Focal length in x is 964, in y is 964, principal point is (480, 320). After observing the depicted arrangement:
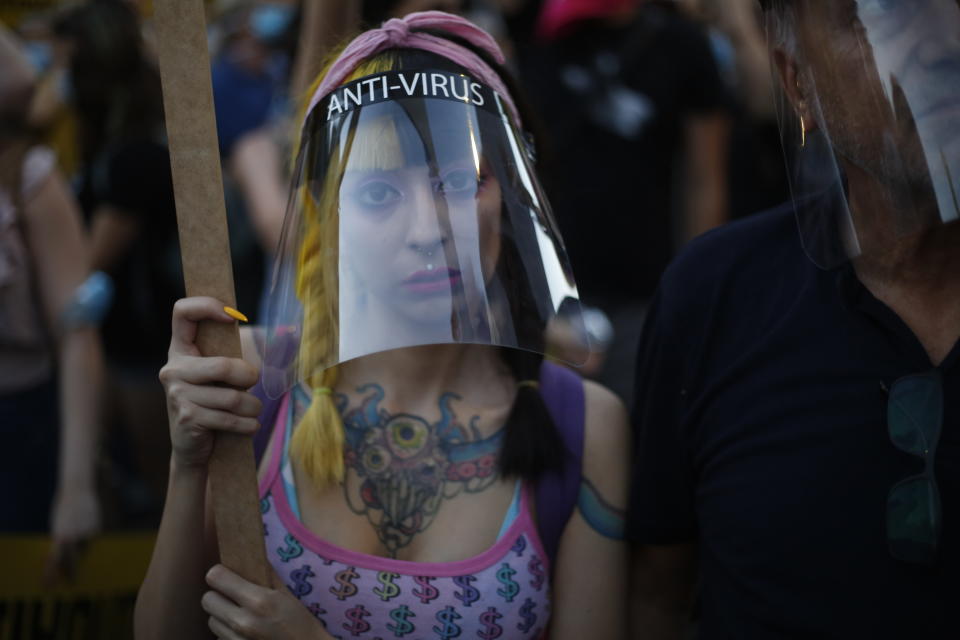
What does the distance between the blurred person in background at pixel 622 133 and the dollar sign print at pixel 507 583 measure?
1485 mm

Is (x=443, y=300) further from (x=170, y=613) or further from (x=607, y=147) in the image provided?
(x=607, y=147)

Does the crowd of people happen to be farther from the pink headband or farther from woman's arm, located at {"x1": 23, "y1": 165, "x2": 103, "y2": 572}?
woman's arm, located at {"x1": 23, "y1": 165, "x2": 103, "y2": 572}

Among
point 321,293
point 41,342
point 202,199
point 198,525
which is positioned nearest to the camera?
point 202,199

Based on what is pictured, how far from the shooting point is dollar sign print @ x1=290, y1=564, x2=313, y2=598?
164 centimetres

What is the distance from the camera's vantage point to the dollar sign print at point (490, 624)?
164cm

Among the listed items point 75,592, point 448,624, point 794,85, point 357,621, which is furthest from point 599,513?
point 75,592

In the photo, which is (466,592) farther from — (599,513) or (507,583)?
(599,513)

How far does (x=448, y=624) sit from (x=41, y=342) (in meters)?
1.66

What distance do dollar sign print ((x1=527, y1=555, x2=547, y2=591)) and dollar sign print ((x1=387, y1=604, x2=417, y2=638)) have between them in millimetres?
216

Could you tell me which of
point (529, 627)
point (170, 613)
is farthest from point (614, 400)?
point (170, 613)

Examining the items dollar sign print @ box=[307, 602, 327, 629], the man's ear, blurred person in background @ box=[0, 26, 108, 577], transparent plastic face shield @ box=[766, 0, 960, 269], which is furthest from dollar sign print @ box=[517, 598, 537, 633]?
blurred person in background @ box=[0, 26, 108, 577]

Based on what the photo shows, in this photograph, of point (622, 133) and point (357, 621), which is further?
point (622, 133)

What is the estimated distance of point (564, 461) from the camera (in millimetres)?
1762

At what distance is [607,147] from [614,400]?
61.5 inches
